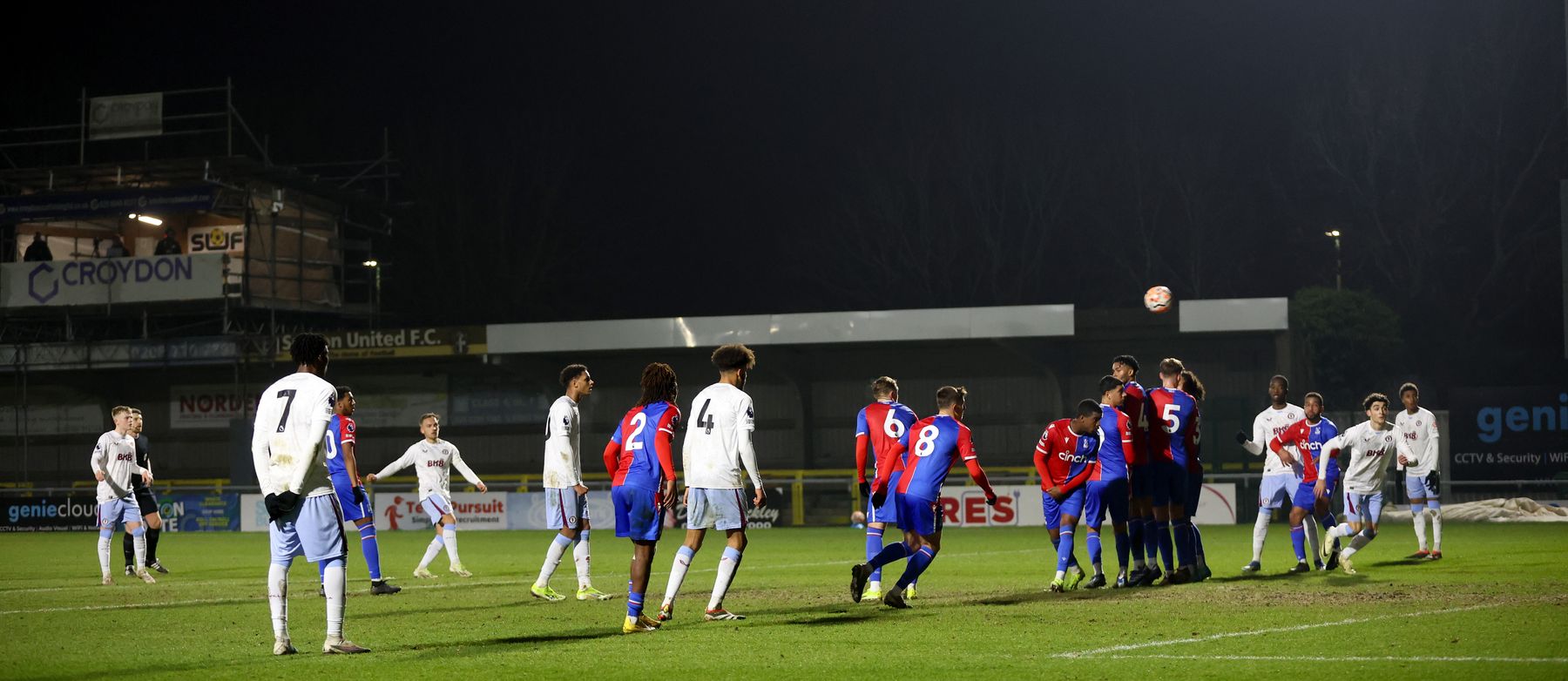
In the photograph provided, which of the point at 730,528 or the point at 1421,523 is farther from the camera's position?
the point at 1421,523

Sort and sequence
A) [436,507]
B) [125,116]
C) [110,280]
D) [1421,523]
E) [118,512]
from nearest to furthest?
1. [1421,523]
2. [436,507]
3. [118,512]
4. [110,280]
5. [125,116]

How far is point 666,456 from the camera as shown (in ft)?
37.8

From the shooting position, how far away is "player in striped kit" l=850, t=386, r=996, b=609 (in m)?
13.1

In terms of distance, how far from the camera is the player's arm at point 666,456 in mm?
11477

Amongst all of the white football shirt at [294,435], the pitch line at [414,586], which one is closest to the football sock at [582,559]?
the pitch line at [414,586]

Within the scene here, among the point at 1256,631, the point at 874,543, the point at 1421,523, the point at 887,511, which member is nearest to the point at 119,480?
the point at 874,543

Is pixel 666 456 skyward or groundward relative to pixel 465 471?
skyward

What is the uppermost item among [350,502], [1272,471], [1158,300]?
[1158,300]

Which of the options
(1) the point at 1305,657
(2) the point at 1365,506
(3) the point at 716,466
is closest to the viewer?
(1) the point at 1305,657

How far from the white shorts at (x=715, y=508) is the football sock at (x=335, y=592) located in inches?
105

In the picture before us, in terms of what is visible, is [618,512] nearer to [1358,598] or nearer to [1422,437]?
[1358,598]

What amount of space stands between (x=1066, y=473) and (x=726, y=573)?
4.49 meters

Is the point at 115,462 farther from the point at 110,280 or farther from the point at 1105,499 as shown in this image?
the point at 110,280

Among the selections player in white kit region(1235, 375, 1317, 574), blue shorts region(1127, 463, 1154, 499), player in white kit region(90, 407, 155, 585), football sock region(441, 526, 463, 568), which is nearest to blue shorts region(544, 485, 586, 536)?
football sock region(441, 526, 463, 568)
